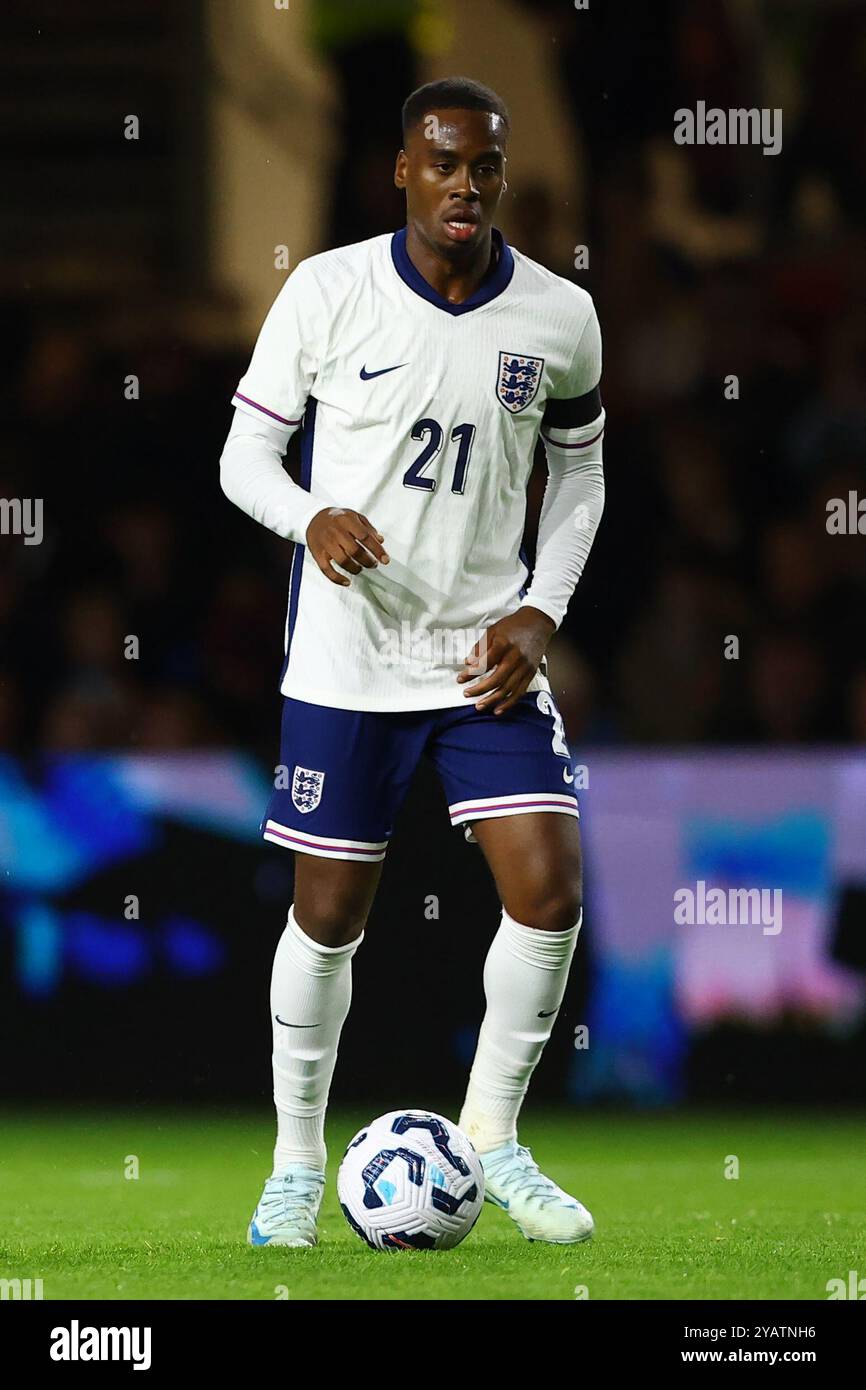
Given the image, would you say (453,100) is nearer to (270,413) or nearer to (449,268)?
(449,268)

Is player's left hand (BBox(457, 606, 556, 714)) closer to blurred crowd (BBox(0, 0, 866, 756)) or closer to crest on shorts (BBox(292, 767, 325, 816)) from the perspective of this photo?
crest on shorts (BBox(292, 767, 325, 816))

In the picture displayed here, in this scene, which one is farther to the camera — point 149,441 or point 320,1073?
point 149,441

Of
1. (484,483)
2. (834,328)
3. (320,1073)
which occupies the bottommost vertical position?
(320,1073)

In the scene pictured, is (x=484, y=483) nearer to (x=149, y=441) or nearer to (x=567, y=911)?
(x=567, y=911)

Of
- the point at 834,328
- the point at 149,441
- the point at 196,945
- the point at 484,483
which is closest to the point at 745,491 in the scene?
the point at 834,328

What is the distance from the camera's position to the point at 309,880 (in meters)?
3.84

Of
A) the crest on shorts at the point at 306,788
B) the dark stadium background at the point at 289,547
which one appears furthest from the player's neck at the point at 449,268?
the dark stadium background at the point at 289,547

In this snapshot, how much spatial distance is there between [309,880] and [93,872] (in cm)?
200

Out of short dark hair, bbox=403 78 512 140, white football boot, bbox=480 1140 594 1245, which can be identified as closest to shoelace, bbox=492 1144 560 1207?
white football boot, bbox=480 1140 594 1245

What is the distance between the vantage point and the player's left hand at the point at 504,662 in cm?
375

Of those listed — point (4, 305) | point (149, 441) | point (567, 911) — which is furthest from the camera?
point (4, 305)

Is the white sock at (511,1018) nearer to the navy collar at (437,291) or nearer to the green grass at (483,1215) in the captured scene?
the green grass at (483,1215)

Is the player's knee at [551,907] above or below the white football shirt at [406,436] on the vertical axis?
below

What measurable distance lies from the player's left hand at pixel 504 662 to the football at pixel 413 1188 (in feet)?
2.50
